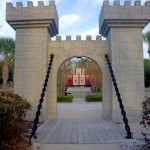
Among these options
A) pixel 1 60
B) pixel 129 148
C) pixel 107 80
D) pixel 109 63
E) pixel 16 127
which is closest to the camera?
pixel 16 127

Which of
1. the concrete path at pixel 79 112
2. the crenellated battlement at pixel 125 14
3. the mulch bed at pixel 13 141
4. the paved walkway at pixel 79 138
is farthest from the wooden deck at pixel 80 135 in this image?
the crenellated battlement at pixel 125 14

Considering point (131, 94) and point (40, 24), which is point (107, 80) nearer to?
point (131, 94)

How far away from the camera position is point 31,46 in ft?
36.3

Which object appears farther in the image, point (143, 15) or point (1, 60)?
point (1, 60)

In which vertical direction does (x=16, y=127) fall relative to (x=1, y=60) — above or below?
below

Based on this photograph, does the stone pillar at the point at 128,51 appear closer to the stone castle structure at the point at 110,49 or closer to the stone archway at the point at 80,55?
the stone castle structure at the point at 110,49

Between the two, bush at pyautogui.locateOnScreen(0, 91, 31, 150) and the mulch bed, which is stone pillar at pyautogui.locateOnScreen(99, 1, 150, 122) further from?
bush at pyautogui.locateOnScreen(0, 91, 31, 150)

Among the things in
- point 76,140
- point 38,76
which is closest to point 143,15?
point 38,76

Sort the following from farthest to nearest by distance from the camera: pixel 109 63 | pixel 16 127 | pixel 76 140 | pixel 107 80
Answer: pixel 107 80 → pixel 109 63 → pixel 76 140 → pixel 16 127

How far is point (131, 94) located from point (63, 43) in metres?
3.37

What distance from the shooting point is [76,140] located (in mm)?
6906

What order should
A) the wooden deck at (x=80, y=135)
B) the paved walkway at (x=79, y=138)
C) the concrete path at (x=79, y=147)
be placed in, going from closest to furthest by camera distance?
1. the concrete path at (x=79, y=147)
2. the paved walkway at (x=79, y=138)
3. the wooden deck at (x=80, y=135)

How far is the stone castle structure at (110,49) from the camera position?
1082 cm

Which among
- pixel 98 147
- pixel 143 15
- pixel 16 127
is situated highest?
pixel 143 15
